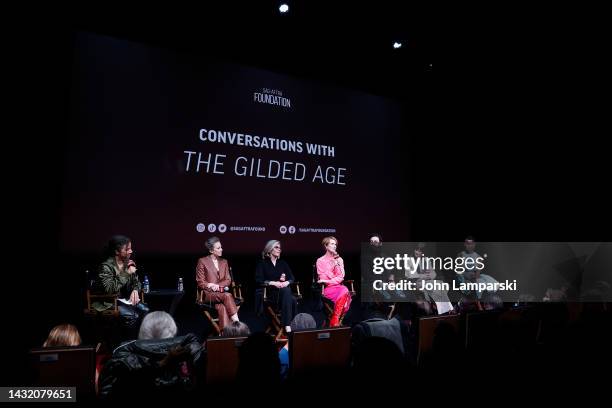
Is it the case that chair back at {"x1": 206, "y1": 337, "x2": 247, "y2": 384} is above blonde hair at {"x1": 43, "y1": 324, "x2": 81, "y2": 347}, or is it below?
below

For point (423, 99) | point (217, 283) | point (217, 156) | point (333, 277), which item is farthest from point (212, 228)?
point (423, 99)

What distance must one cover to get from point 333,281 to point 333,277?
0.10 metres

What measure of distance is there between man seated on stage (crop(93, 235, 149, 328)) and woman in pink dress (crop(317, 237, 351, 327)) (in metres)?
2.05

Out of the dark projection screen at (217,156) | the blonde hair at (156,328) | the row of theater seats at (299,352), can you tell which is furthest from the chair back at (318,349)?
the dark projection screen at (217,156)

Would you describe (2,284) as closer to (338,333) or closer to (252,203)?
(252,203)

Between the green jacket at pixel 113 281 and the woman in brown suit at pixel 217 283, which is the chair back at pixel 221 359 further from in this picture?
the woman in brown suit at pixel 217 283

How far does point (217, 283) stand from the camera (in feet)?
15.8

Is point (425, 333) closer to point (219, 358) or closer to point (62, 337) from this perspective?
point (219, 358)

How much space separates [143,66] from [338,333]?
4050 mm

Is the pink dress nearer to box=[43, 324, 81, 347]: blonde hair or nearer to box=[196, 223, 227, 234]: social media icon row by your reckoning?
box=[196, 223, 227, 234]: social media icon row

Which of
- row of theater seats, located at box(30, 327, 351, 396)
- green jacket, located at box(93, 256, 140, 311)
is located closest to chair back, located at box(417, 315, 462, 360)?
row of theater seats, located at box(30, 327, 351, 396)

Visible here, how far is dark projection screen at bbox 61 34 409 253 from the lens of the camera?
4969 millimetres

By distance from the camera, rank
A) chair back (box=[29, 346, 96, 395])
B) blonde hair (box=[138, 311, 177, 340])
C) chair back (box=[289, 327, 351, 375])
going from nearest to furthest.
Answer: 1. chair back (box=[29, 346, 96, 395])
2. blonde hair (box=[138, 311, 177, 340])
3. chair back (box=[289, 327, 351, 375])

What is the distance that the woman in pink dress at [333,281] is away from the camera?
5074 mm
